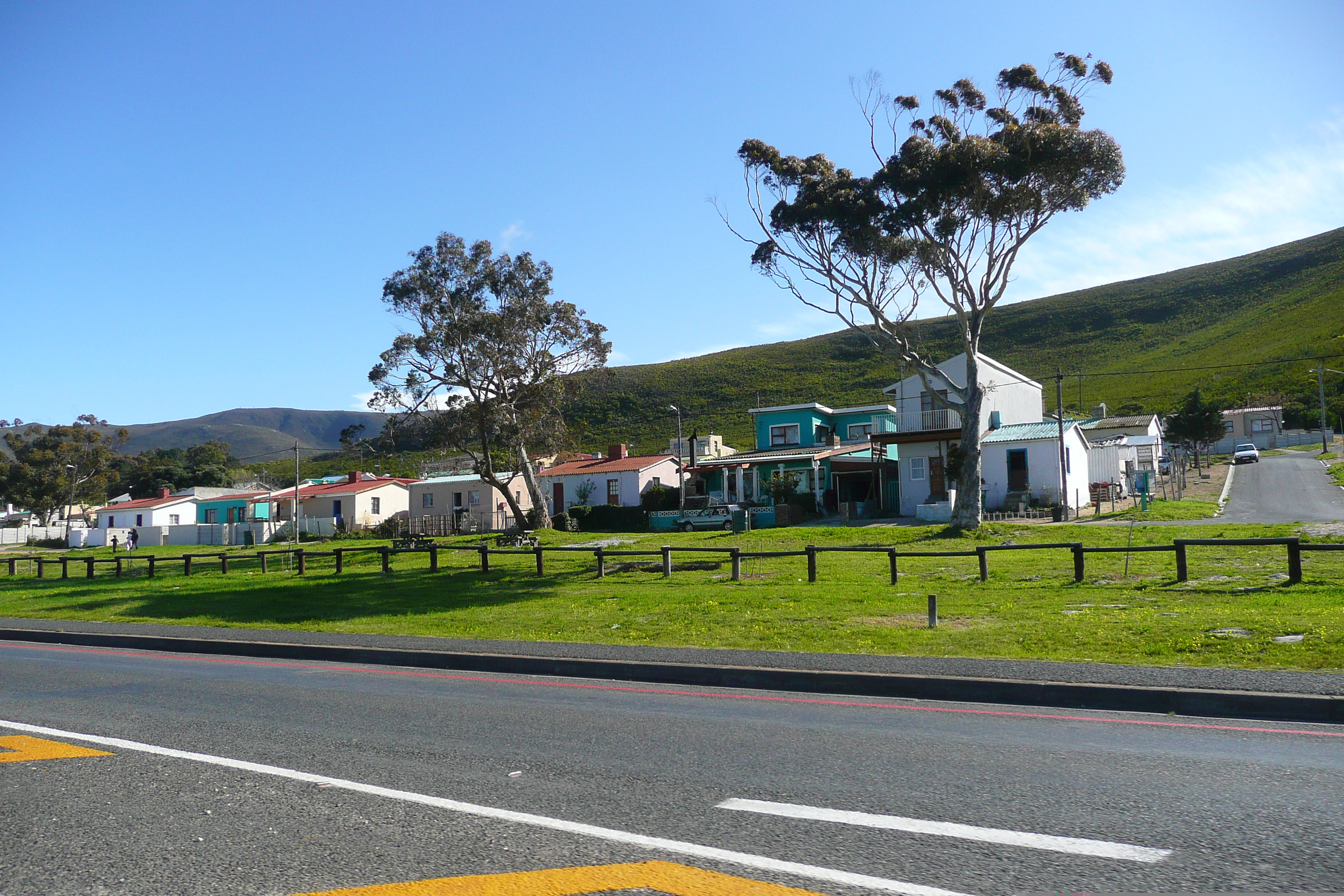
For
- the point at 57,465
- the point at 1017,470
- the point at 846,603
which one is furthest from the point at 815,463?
the point at 57,465

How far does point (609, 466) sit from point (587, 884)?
50.6 metres

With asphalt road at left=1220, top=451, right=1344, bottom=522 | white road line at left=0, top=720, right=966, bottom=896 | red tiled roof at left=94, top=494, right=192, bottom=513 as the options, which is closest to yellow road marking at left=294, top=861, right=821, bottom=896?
white road line at left=0, top=720, right=966, bottom=896

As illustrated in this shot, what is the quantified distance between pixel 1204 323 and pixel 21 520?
145758 mm

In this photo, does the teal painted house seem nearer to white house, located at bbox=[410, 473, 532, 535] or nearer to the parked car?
the parked car

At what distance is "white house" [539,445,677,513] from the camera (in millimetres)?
52500

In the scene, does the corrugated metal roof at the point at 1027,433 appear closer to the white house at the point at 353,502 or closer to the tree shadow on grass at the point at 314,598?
the tree shadow on grass at the point at 314,598

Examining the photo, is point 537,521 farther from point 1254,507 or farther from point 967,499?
point 1254,507

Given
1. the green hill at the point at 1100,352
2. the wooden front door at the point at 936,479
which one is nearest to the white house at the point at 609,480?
the wooden front door at the point at 936,479

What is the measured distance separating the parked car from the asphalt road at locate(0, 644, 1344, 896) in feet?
107

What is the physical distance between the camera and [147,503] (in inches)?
2766

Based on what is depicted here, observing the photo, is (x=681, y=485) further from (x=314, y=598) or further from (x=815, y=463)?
(x=314, y=598)

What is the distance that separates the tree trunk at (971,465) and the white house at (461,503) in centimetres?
2976

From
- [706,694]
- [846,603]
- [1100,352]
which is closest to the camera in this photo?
[706,694]

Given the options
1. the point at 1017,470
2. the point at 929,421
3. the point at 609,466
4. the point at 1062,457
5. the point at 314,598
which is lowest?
the point at 314,598
